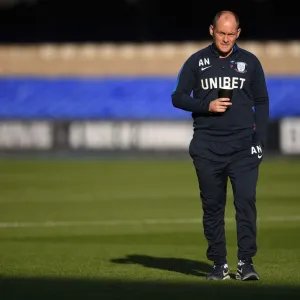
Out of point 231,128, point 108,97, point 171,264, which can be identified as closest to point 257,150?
point 231,128

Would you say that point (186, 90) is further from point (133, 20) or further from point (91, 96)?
point (133, 20)

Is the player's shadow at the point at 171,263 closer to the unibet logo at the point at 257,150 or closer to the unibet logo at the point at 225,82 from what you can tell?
the unibet logo at the point at 257,150

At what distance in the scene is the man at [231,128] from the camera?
25.4 feet

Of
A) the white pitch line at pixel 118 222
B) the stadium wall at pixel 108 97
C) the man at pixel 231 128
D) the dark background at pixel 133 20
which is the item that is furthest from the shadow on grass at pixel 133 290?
the dark background at pixel 133 20

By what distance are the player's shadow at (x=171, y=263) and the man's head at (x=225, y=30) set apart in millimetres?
2034

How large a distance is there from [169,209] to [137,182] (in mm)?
5082

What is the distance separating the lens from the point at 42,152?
28.5m

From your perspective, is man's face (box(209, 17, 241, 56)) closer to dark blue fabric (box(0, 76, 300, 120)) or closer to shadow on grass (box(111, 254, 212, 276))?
shadow on grass (box(111, 254, 212, 276))

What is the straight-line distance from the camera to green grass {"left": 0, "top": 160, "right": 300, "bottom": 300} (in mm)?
7605

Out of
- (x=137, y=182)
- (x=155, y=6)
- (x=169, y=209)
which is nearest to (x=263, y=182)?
(x=137, y=182)

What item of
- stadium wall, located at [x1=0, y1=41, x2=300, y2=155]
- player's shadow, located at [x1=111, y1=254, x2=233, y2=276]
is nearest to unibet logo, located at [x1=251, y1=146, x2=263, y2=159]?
player's shadow, located at [x1=111, y1=254, x2=233, y2=276]

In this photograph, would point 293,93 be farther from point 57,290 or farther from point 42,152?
point 57,290

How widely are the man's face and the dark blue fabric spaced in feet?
76.8

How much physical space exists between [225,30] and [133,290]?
2.03 meters
